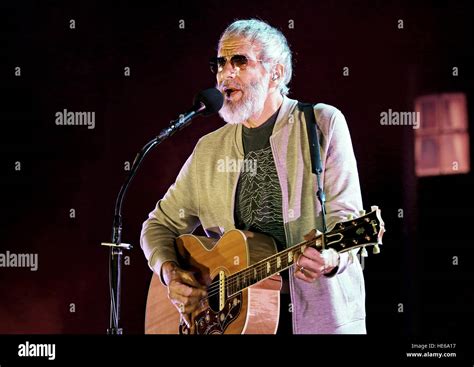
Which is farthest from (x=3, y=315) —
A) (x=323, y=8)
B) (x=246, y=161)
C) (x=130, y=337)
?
(x=323, y=8)

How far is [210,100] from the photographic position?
3484 mm

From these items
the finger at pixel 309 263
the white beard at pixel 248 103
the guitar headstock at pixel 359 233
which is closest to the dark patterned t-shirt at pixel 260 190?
the white beard at pixel 248 103

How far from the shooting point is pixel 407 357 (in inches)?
147

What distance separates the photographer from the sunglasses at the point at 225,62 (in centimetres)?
371

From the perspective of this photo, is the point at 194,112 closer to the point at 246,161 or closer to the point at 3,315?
the point at 246,161

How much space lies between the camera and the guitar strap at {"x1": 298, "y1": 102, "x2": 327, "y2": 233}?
3422 millimetres

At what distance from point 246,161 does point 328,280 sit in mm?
696

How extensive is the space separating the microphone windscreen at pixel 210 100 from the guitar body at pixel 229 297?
0.55m

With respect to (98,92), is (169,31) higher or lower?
higher

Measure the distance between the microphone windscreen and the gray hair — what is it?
13.9 inches

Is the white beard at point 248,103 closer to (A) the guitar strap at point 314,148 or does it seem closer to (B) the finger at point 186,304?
(A) the guitar strap at point 314,148

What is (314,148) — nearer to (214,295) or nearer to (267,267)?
(267,267)

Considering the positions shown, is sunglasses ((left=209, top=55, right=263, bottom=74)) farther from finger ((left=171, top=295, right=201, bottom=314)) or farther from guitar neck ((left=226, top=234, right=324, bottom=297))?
finger ((left=171, top=295, right=201, bottom=314))

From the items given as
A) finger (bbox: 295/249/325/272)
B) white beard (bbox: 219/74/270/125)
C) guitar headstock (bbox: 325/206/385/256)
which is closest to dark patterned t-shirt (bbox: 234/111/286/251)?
white beard (bbox: 219/74/270/125)
